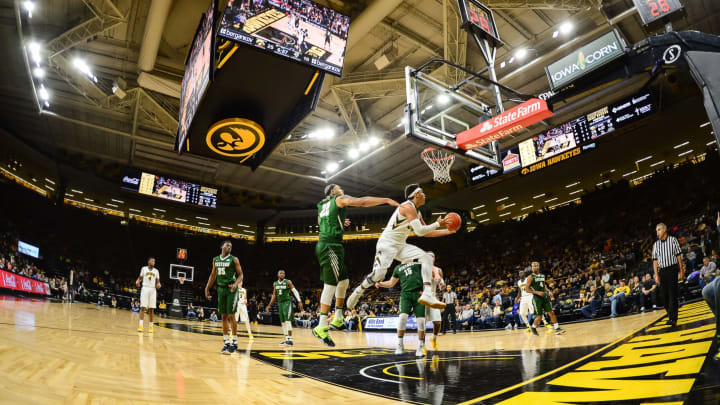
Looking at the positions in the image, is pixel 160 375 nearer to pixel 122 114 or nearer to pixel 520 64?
pixel 520 64

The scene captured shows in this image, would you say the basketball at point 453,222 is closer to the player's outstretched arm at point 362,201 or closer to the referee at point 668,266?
the player's outstretched arm at point 362,201

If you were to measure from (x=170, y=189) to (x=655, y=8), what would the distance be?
71.0ft

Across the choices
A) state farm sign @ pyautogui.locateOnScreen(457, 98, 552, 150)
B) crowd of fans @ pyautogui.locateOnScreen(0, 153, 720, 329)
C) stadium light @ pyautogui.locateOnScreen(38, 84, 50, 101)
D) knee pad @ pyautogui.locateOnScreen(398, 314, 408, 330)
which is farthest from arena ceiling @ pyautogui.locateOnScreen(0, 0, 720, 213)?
knee pad @ pyautogui.locateOnScreen(398, 314, 408, 330)

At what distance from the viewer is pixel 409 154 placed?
20.6 metres

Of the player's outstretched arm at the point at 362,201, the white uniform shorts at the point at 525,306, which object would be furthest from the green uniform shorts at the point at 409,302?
the white uniform shorts at the point at 525,306

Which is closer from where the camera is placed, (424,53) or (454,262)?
(424,53)

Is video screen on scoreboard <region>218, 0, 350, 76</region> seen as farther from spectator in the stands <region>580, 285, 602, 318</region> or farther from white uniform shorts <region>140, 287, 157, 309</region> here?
spectator in the stands <region>580, 285, 602, 318</region>

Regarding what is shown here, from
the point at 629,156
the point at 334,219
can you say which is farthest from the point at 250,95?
the point at 629,156

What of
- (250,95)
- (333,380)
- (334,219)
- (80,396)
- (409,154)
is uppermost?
(409,154)

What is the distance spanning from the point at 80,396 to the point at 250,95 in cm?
880

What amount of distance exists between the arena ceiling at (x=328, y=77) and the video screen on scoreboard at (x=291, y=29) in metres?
2.76

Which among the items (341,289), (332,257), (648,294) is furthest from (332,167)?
(341,289)

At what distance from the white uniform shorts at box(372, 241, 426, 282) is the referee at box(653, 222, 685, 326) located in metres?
3.95

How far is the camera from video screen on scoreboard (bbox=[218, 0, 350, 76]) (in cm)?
752
